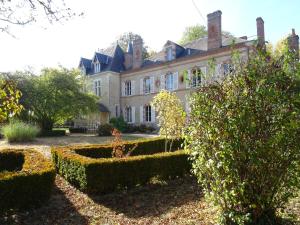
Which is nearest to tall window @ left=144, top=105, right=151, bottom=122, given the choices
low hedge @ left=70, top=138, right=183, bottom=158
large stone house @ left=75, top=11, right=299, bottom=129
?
large stone house @ left=75, top=11, right=299, bottom=129

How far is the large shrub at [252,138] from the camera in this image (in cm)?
370

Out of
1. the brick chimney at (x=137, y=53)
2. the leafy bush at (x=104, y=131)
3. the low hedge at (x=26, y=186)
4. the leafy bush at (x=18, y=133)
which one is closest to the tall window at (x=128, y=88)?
the brick chimney at (x=137, y=53)

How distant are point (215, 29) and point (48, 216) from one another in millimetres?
18813

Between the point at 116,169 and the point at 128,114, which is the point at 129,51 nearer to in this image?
the point at 128,114

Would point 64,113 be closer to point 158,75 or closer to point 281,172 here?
point 158,75

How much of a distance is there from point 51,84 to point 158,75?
8.79m

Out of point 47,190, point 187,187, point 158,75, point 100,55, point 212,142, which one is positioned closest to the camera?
point 212,142

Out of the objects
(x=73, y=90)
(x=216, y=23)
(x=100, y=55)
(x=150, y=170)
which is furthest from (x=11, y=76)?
(x=150, y=170)

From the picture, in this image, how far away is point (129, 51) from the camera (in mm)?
30547

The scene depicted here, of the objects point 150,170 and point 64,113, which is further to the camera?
point 64,113

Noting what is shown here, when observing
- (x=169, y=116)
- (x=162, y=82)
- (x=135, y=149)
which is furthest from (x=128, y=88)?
(x=135, y=149)

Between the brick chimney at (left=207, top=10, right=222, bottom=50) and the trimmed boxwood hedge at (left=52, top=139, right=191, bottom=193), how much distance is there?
50.9 feet

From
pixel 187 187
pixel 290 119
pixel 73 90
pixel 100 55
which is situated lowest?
pixel 187 187

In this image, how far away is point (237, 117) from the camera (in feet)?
12.2
